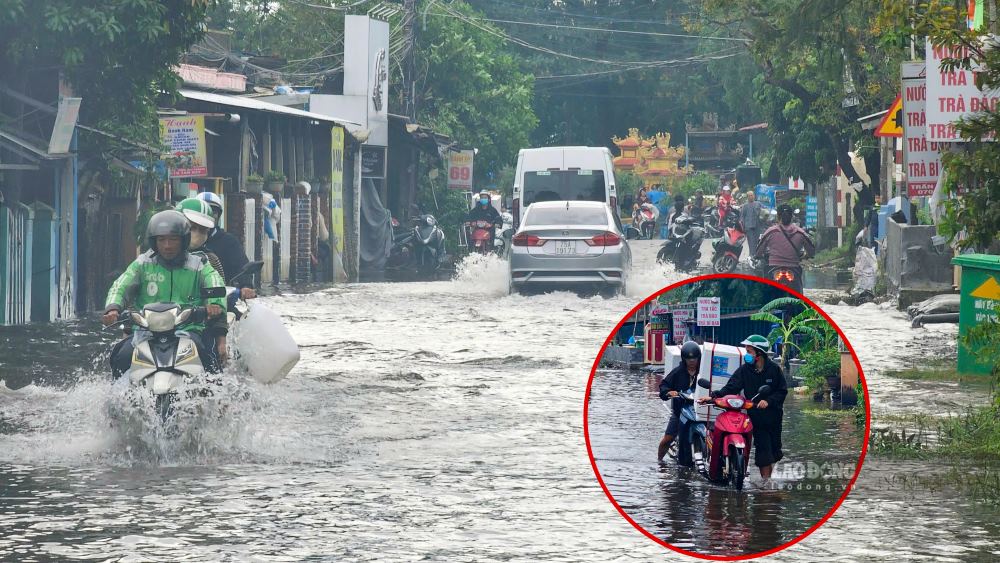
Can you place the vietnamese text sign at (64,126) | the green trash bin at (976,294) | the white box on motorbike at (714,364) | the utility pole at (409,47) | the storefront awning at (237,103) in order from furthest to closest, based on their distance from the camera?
the utility pole at (409,47) → the storefront awning at (237,103) → the vietnamese text sign at (64,126) → the green trash bin at (976,294) → the white box on motorbike at (714,364)

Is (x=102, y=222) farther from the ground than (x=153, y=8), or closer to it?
closer to it

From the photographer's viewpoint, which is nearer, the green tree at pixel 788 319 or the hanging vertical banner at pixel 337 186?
the green tree at pixel 788 319

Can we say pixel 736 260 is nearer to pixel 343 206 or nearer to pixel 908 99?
pixel 908 99

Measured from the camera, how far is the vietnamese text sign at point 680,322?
3.71 m

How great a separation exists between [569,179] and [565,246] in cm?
1055

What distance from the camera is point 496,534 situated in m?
7.22

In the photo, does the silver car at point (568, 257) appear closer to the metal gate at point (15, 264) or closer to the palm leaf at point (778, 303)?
the metal gate at point (15, 264)

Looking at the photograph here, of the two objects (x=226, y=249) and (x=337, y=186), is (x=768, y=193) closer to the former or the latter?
(x=337, y=186)

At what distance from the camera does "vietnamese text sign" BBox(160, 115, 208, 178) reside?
2477 cm

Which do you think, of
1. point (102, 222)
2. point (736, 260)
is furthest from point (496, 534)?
point (736, 260)

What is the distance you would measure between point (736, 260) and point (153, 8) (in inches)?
385

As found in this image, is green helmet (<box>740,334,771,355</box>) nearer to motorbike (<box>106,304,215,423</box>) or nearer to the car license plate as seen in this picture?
motorbike (<box>106,304,215,423</box>)

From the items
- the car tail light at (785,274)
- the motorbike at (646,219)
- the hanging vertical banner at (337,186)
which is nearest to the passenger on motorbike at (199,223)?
the car tail light at (785,274)

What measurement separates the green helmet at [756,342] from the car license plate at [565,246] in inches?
750
